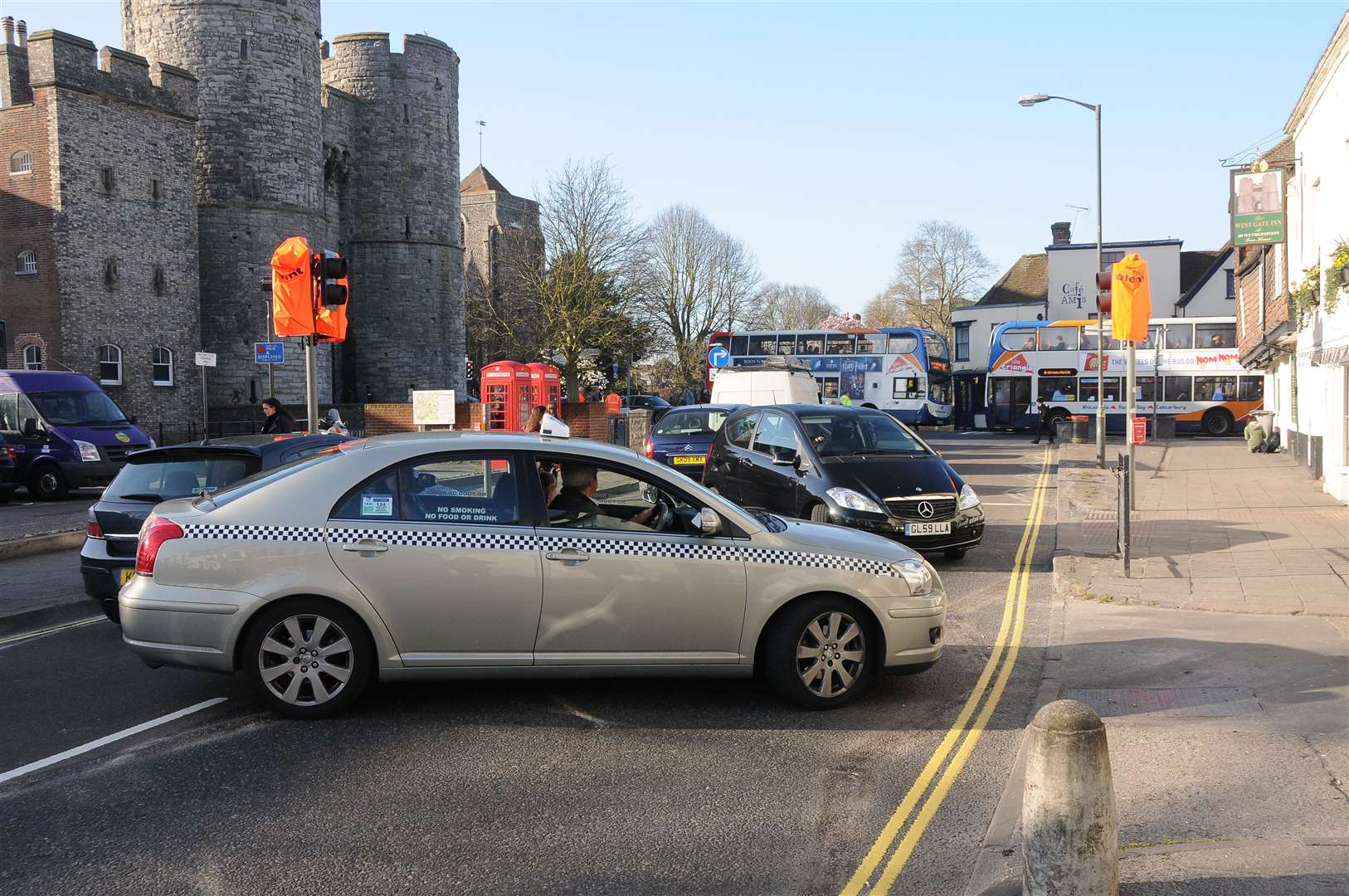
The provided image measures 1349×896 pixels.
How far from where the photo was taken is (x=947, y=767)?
539 centimetres

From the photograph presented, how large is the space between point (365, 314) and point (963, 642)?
47.5 m

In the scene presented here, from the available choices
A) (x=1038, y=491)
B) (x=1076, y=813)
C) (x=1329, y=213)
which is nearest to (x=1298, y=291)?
(x=1329, y=213)

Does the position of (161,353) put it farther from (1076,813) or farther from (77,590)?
(1076,813)

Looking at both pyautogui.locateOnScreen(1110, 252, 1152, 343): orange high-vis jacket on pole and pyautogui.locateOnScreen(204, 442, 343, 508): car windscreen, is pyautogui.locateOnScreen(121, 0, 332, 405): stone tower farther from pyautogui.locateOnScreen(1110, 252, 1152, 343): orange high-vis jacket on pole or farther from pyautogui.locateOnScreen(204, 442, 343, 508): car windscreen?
pyautogui.locateOnScreen(204, 442, 343, 508): car windscreen

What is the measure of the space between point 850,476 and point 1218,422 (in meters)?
32.7

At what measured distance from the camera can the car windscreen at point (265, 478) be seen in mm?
6105

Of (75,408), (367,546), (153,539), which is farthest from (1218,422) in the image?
(153,539)

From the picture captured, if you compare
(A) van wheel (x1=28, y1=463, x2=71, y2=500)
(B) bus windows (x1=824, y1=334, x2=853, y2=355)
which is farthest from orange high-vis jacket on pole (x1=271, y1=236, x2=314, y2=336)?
(B) bus windows (x1=824, y1=334, x2=853, y2=355)

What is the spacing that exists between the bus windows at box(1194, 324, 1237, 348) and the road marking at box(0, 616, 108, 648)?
38192 millimetres

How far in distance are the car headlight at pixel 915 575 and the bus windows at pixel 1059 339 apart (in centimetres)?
3729

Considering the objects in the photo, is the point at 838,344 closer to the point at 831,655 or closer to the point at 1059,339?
the point at 1059,339

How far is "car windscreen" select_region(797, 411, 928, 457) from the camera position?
1220cm

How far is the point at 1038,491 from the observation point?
19531mm

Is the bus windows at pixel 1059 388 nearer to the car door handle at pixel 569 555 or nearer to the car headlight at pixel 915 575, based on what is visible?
the car headlight at pixel 915 575
